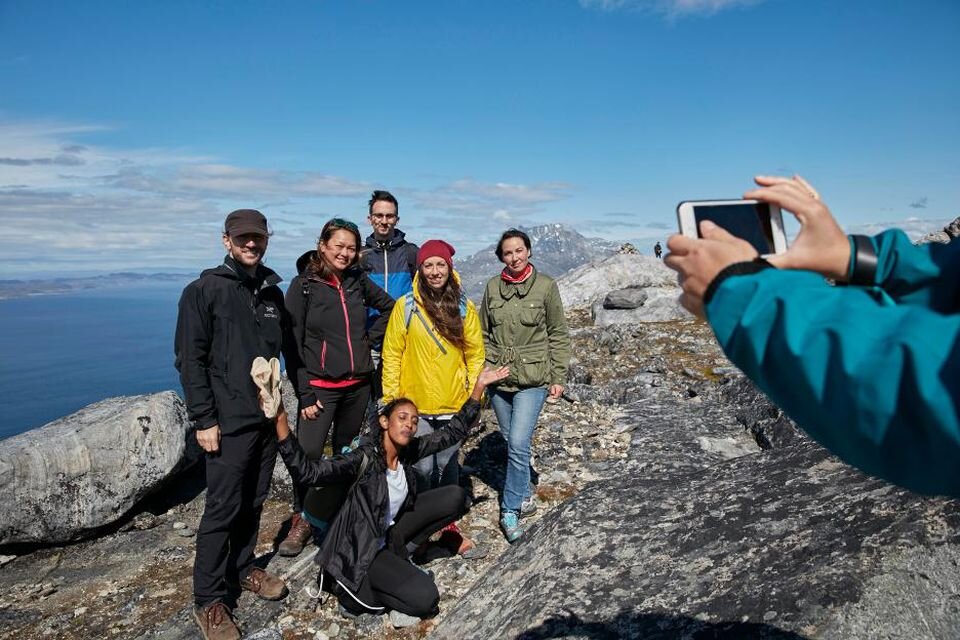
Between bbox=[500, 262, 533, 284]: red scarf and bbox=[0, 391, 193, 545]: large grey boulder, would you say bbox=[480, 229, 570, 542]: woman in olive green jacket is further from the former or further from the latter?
bbox=[0, 391, 193, 545]: large grey boulder

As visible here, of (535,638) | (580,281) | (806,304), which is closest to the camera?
(806,304)

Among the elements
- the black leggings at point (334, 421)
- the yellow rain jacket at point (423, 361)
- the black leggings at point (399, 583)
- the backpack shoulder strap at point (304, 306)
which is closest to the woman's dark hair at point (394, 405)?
the yellow rain jacket at point (423, 361)

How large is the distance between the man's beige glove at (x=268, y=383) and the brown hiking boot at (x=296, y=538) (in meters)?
3.00

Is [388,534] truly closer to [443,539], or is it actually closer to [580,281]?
[443,539]

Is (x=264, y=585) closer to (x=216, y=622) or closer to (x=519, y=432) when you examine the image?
(x=216, y=622)

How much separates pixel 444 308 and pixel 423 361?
721 millimetres

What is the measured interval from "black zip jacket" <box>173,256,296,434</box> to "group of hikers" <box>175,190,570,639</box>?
1cm

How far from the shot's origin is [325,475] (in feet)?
20.9

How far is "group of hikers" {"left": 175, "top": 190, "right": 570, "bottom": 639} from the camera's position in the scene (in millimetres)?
6191

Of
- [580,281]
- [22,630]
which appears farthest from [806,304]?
[580,281]

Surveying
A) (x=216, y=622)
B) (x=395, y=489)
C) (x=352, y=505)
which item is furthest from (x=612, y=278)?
(x=216, y=622)

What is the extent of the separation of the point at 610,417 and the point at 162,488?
8525mm

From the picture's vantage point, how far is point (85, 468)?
9.49 m

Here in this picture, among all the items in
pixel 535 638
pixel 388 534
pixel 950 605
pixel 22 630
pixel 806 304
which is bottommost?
pixel 22 630
